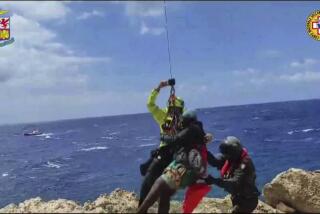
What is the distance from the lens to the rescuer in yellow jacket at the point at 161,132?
9.08m

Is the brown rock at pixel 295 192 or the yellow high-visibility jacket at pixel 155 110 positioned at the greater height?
the yellow high-visibility jacket at pixel 155 110

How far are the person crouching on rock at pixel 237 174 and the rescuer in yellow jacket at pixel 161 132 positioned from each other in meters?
0.92

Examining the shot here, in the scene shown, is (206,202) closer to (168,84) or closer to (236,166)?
(236,166)

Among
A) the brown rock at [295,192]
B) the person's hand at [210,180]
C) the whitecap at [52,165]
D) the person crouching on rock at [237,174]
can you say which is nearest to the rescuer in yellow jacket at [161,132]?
the person's hand at [210,180]

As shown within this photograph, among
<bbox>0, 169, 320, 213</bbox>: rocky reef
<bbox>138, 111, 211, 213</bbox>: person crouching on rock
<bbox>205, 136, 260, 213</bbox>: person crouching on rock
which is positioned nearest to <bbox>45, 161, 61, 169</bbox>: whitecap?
<bbox>0, 169, 320, 213</bbox>: rocky reef

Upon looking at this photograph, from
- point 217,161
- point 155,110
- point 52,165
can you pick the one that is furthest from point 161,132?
point 52,165

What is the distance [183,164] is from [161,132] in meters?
1.09

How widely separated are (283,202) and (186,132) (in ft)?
18.0

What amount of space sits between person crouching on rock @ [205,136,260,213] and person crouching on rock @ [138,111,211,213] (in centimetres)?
42

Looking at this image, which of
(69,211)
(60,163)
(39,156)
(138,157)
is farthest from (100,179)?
(69,211)

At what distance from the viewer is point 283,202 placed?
12703 mm

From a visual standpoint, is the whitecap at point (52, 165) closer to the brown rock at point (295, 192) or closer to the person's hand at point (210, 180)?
the brown rock at point (295, 192)

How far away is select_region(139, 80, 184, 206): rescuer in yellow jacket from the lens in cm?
908

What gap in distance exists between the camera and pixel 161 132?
31.0 ft
